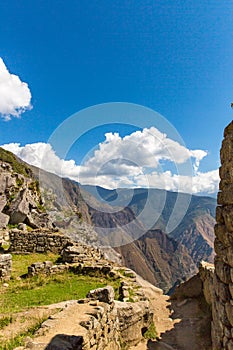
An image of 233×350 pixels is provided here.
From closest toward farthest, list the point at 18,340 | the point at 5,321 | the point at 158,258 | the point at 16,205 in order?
the point at 18,340 < the point at 5,321 < the point at 16,205 < the point at 158,258

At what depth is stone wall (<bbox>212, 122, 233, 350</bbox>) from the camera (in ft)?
19.3

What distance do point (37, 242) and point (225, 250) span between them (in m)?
17.5

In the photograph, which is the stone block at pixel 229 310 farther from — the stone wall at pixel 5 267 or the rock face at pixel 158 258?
the rock face at pixel 158 258

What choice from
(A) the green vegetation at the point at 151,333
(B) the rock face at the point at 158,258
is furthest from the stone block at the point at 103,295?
(B) the rock face at the point at 158,258

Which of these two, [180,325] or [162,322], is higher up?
[162,322]

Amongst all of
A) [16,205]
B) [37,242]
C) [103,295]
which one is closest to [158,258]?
[16,205]

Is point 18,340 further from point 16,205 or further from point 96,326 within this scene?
point 16,205

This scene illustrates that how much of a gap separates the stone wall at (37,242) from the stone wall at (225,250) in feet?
51.5

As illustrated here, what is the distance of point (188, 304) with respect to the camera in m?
15.9

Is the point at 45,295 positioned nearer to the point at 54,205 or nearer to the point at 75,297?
the point at 75,297

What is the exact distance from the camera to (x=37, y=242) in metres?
20.8

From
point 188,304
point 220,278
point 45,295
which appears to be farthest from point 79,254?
point 220,278

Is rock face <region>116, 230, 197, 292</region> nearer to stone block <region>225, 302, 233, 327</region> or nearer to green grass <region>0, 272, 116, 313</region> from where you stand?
green grass <region>0, 272, 116, 313</region>

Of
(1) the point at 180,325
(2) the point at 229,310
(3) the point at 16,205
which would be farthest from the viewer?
(3) the point at 16,205
